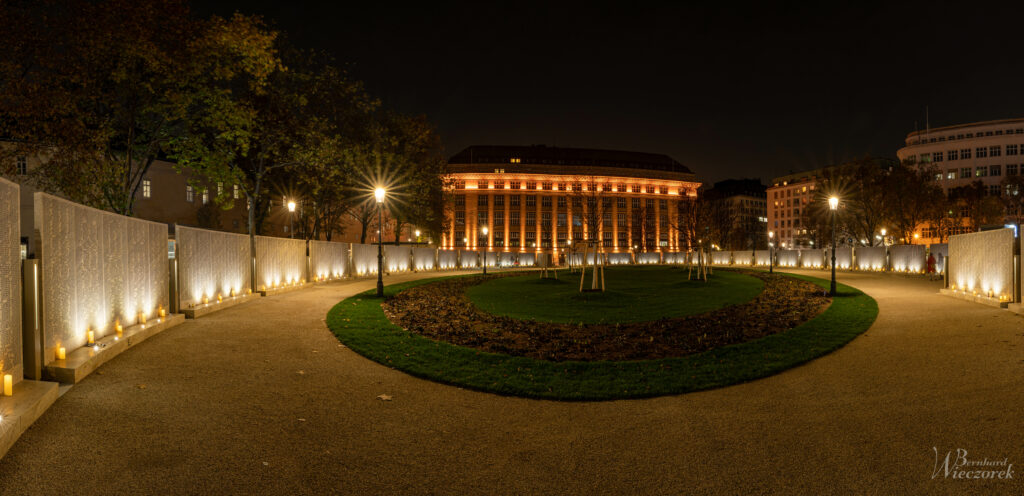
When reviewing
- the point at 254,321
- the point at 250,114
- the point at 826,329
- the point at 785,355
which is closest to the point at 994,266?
the point at 826,329

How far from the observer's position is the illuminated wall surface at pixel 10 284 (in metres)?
6.04

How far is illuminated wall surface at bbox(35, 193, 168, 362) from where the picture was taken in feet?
24.3

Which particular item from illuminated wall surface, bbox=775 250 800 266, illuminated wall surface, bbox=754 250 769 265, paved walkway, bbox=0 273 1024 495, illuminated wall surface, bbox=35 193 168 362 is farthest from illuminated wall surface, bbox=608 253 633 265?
illuminated wall surface, bbox=35 193 168 362

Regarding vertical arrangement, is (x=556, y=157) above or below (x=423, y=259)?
above

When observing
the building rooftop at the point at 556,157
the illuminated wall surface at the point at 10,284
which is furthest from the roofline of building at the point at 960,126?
the illuminated wall surface at the point at 10,284

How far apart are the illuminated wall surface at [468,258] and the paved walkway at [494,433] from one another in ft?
152

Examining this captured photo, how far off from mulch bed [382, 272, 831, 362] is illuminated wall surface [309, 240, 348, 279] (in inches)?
400

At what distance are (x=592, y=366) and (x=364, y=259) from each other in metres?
28.0

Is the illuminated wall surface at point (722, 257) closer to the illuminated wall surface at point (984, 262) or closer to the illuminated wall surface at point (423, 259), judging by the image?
the illuminated wall surface at point (423, 259)

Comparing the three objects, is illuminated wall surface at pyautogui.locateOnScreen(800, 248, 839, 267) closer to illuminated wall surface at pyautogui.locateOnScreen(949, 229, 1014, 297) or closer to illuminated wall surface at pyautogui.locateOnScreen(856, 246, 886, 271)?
illuminated wall surface at pyautogui.locateOnScreen(856, 246, 886, 271)

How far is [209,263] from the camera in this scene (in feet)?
50.6

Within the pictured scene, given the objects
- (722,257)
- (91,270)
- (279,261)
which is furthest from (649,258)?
(91,270)

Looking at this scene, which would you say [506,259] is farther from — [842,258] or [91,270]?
[91,270]

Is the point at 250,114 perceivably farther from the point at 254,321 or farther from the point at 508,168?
the point at 508,168
